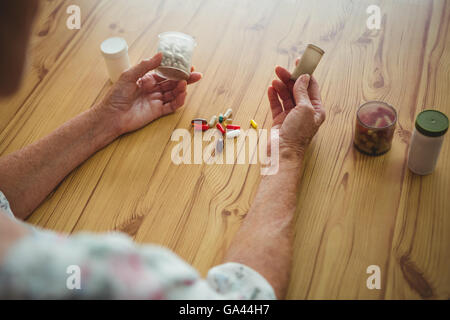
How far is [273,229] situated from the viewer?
1098 millimetres

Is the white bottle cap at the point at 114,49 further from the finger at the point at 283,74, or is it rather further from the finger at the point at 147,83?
the finger at the point at 283,74

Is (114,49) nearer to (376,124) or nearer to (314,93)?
(314,93)

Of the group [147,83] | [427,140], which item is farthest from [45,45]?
[427,140]

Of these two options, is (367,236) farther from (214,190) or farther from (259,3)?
(259,3)

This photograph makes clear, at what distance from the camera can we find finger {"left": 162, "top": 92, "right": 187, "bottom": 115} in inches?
57.9

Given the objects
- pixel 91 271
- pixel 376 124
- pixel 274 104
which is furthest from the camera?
pixel 274 104

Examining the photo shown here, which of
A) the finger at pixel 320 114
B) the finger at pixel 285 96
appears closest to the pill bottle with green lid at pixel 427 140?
the finger at pixel 320 114

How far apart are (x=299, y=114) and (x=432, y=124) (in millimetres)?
357

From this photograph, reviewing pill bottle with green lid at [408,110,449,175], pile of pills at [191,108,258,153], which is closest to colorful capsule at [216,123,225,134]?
pile of pills at [191,108,258,153]

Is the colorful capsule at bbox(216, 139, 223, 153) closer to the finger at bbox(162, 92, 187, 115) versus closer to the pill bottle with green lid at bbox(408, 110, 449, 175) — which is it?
the finger at bbox(162, 92, 187, 115)

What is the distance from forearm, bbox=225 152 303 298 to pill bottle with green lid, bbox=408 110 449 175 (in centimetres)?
31

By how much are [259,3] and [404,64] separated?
2.08 ft

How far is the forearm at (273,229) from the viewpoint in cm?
102

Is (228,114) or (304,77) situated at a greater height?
(304,77)
